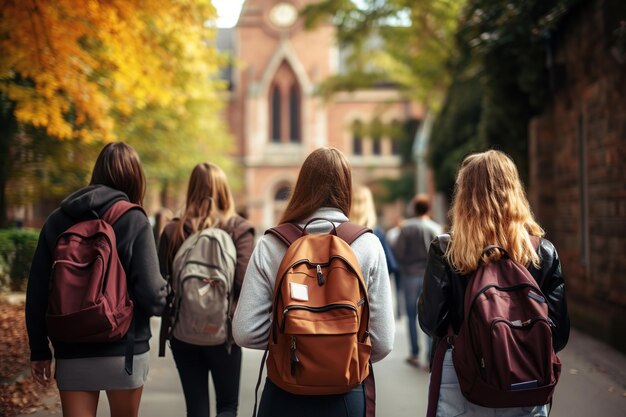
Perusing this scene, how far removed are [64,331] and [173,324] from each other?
103cm

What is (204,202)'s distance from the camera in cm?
430

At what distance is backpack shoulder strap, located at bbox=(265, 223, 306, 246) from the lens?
2770 millimetres

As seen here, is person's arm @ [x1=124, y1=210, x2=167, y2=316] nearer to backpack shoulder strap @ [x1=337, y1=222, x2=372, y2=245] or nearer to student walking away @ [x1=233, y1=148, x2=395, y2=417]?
student walking away @ [x1=233, y1=148, x2=395, y2=417]

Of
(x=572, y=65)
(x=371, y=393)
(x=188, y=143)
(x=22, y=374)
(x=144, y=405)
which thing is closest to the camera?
(x=371, y=393)

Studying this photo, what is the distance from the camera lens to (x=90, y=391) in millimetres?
3164

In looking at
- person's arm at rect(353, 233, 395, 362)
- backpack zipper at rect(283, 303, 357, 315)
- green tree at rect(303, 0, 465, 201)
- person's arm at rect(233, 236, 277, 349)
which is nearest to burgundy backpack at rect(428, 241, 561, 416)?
person's arm at rect(353, 233, 395, 362)

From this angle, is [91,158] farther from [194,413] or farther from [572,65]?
[194,413]

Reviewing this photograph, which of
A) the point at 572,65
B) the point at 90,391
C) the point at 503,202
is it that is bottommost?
the point at 90,391

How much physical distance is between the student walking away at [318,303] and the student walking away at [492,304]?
287 mm

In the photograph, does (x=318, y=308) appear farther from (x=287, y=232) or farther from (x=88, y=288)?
(x=88, y=288)

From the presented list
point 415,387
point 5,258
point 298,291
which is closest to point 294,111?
point 5,258

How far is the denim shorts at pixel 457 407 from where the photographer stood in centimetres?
281

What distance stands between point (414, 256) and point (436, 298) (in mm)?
5183

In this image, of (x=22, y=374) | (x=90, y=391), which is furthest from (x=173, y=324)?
(x=22, y=374)
